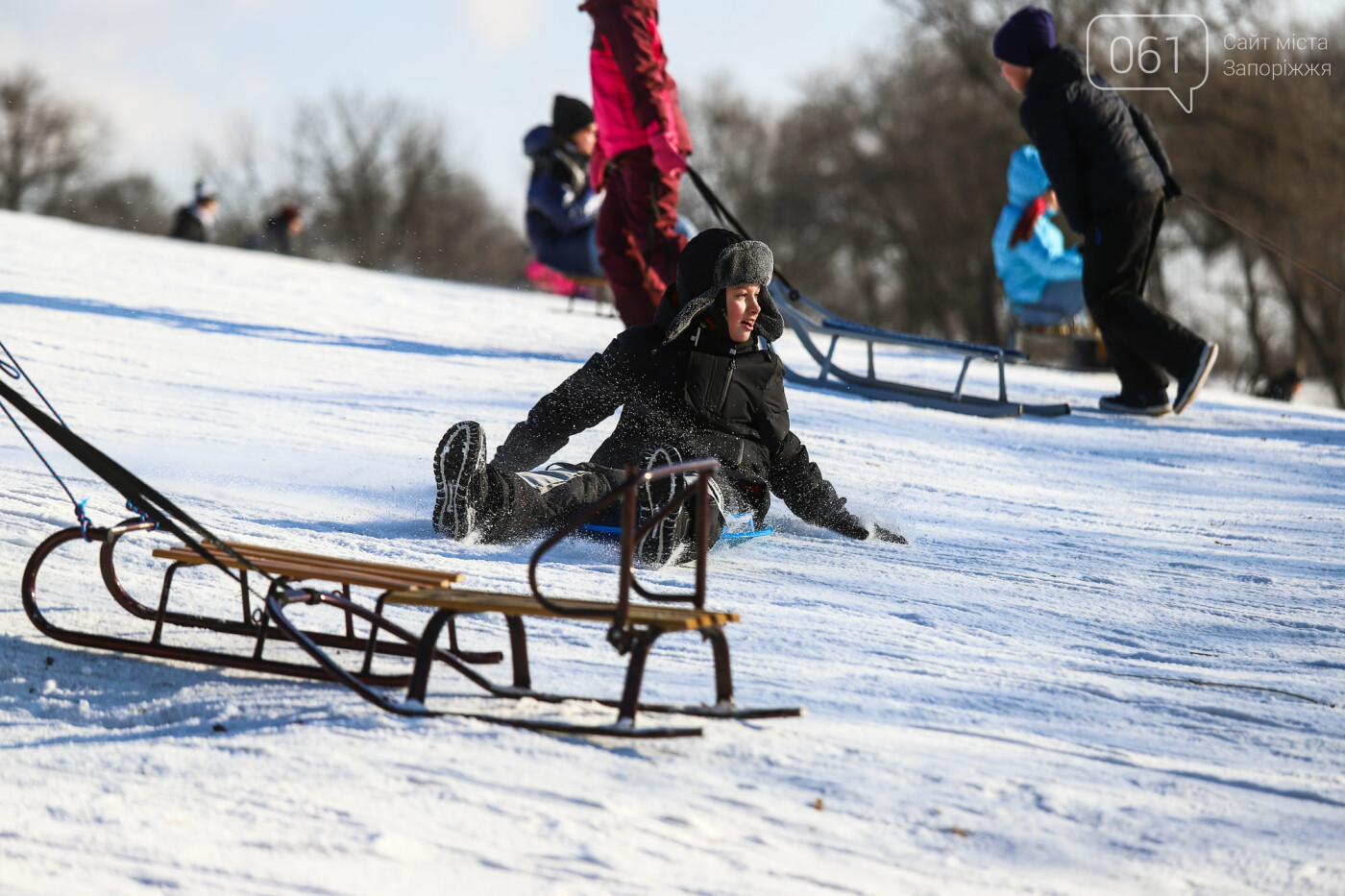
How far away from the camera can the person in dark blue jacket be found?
38.3 ft

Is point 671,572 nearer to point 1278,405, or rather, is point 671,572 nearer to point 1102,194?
point 1102,194

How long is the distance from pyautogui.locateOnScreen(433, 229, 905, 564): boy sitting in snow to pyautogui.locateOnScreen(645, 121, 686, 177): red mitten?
269 centimetres

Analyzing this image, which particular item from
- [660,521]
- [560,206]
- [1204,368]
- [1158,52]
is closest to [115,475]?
[660,521]

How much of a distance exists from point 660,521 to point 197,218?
55.8ft

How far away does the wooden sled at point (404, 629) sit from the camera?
89.9 inches

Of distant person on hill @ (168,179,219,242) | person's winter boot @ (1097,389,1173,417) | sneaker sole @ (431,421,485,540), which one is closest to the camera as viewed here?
sneaker sole @ (431,421,485,540)

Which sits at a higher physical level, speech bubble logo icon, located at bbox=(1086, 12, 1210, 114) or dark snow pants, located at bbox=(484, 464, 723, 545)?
speech bubble logo icon, located at bbox=(1086, 12, 1210, 114)

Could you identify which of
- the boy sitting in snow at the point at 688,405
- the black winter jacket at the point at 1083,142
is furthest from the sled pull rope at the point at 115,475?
the black winter jacket at the point at 1083,142

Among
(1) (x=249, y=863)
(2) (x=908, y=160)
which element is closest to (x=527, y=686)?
(1) (x=249, y=863)

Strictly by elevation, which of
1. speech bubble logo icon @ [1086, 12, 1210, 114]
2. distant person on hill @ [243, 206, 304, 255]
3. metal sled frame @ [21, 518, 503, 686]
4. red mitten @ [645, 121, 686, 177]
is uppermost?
speech bubble logo icon @ [1086, 12, 1210, 114]

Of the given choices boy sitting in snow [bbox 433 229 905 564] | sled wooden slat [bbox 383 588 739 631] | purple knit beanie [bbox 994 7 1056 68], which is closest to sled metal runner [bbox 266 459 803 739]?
sled wooden slat [bbox 383 588 739 631]

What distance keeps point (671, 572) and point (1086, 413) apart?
16.1ft

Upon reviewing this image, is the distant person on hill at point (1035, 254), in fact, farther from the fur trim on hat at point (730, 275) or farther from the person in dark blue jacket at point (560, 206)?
the fur trim on hat at point (730, 275)

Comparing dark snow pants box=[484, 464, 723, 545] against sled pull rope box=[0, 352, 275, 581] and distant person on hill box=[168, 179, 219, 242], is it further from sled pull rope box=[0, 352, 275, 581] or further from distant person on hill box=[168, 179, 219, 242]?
distant person on hill box=[168, 179, 219, 242]
